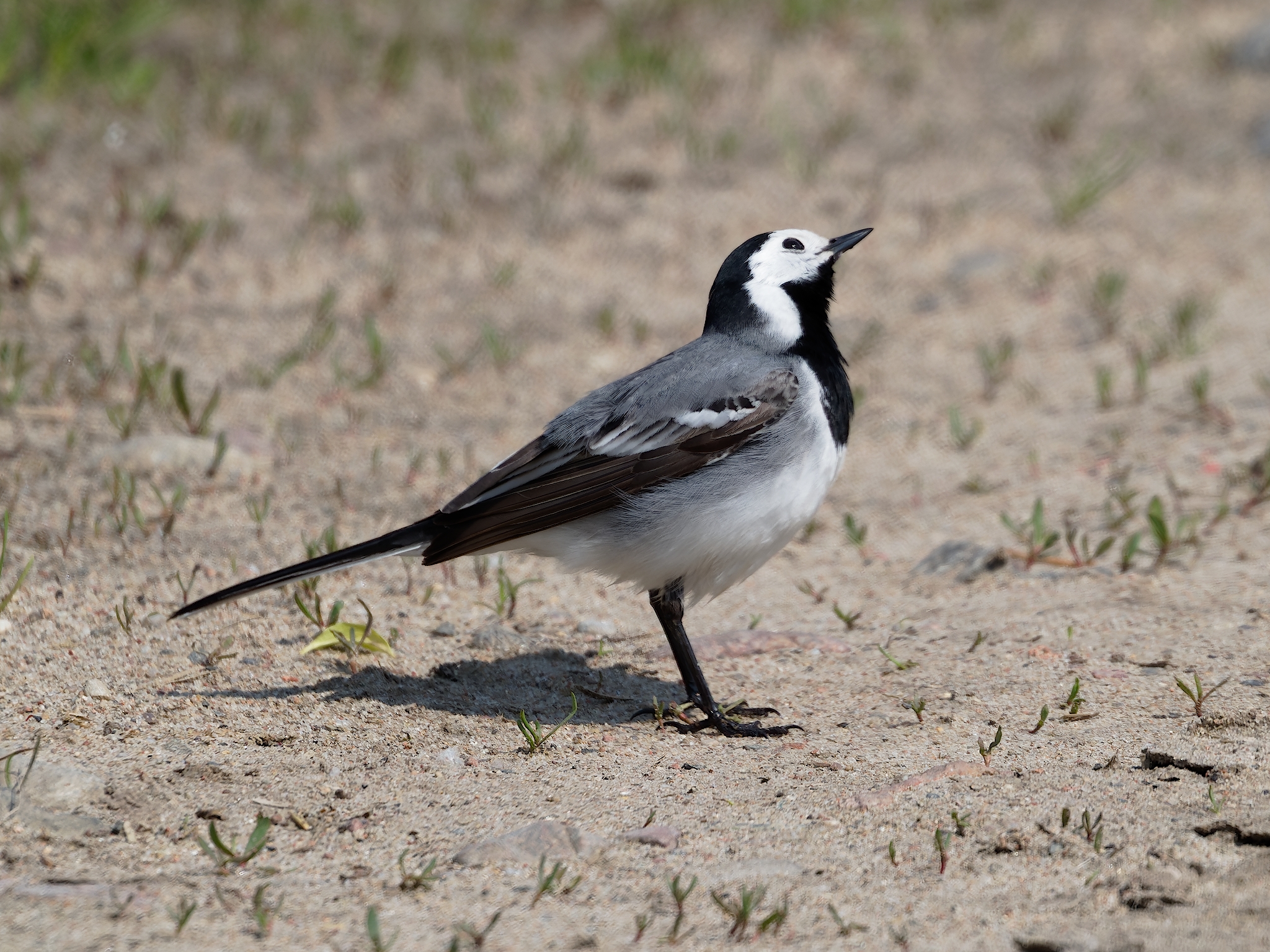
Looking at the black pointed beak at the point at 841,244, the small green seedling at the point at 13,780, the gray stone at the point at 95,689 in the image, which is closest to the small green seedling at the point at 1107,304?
the black pointed beak at the point at 841,244

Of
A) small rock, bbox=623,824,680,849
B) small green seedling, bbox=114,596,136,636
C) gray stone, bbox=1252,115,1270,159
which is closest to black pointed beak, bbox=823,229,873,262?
small rock, bbox=623,824,680,849

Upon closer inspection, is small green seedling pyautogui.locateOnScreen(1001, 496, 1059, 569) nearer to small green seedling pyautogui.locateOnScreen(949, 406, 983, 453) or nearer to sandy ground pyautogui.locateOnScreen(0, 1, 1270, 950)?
sandy ground pyautogui.locateOnScreen(0, 1, 1270, 950)

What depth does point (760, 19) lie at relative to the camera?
11164 mm

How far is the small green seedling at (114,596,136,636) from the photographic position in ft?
15.7

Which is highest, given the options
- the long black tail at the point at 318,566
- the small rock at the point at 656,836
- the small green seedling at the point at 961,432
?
the long black tail at the point at 318,566

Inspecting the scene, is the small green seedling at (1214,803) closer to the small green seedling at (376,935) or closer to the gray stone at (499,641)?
the small green seedling at (376,935)

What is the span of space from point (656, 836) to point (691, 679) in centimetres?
120

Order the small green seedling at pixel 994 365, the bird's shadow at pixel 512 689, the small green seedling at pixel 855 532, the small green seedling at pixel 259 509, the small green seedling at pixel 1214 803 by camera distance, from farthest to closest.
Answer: the small green seedling at pixel 994 365
the small green seedling at pixel 855 532
the small green seedling at pixel 259 509
the bird's shadow at pixel 512 689
the small green seedling at pixel 1214 803

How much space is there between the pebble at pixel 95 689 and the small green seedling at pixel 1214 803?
10.7 ft

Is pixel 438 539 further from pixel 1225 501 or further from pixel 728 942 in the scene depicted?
pixel 1225 501

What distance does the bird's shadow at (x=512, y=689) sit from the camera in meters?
4.58

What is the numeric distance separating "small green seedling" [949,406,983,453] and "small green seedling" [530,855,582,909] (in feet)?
13.5

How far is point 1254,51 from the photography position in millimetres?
10273

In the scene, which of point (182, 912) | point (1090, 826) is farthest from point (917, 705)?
point (182, 912)
